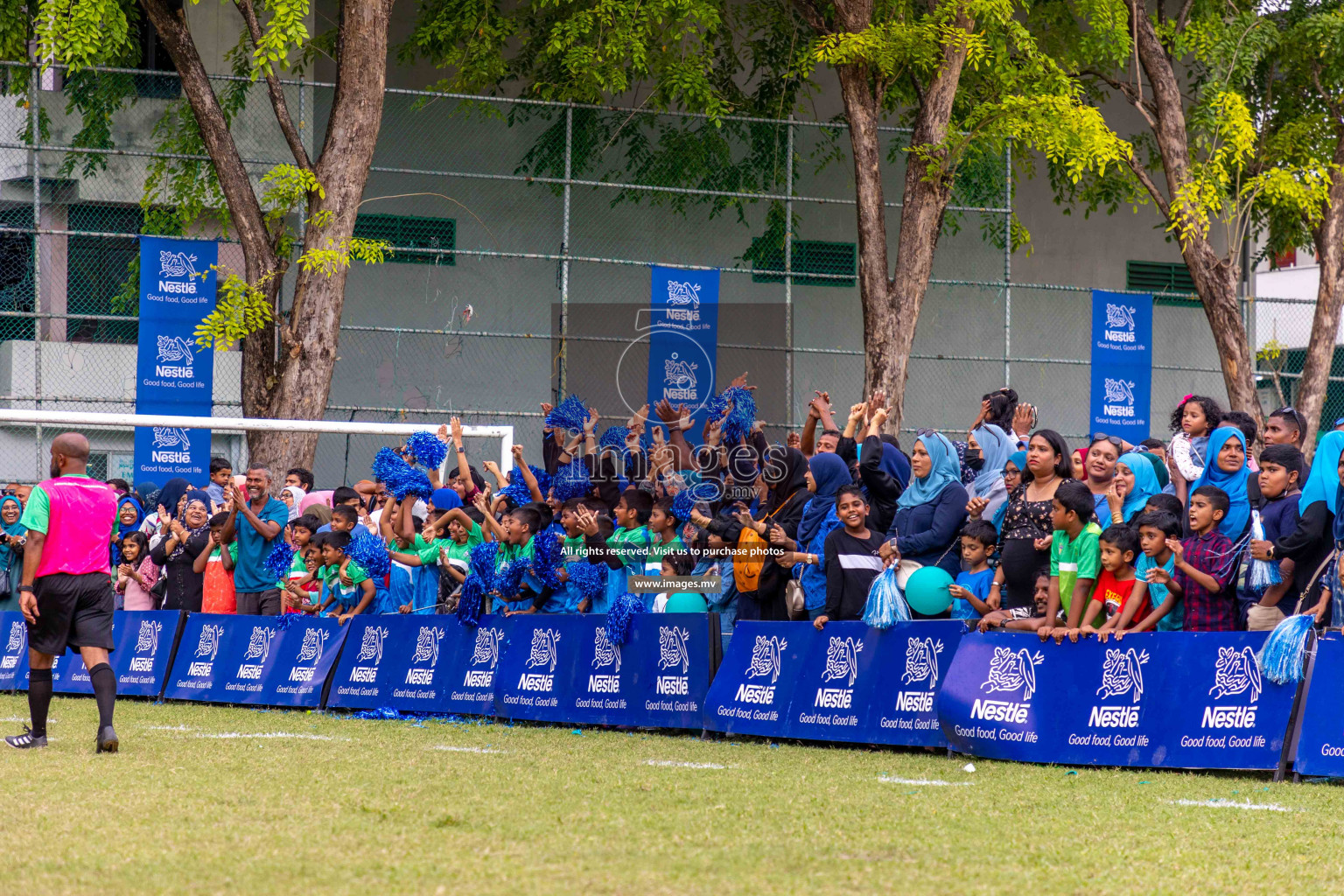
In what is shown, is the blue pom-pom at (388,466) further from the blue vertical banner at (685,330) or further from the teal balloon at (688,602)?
the blue vertical banner at (685,330)

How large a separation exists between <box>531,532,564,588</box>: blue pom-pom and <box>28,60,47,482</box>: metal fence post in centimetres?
924

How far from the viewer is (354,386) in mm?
22469

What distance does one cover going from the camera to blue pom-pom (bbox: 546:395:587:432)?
1422 cm

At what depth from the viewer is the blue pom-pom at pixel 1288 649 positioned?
845cm

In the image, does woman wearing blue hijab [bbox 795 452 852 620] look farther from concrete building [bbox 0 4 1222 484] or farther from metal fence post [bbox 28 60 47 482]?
metal fence post [bbox 28 60 47 482]

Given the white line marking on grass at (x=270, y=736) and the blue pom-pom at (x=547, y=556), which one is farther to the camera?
the blue pom-pom at (x=547, y=556)

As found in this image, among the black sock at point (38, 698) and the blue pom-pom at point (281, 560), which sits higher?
the blue pom-pom at point (281, 560)

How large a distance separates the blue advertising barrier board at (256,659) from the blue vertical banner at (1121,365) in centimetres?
1126

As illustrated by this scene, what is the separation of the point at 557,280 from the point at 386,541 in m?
9.25

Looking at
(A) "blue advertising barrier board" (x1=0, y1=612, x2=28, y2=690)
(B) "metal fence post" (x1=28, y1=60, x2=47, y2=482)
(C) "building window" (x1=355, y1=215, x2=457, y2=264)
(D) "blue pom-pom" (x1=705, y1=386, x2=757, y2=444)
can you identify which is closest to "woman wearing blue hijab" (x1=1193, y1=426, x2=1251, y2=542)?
(D) "blue pom-pom" (x1=705, y1=386, x2=757, y2=444)

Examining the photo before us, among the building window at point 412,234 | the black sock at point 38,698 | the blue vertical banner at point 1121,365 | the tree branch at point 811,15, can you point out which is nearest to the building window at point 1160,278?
the blue vertical banner at point 1121,365

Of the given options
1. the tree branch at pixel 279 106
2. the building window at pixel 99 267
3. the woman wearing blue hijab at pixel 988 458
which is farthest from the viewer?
the building window at pixel 99 267

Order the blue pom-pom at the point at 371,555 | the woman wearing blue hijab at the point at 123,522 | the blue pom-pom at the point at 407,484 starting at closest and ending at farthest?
1. the blue pom-pom at the point at 371,555
2. the blue pom-pom at the point at 407,484
3. the woman wearing blue hijab at the point at 123,522

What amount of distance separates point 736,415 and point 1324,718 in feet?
18.4
